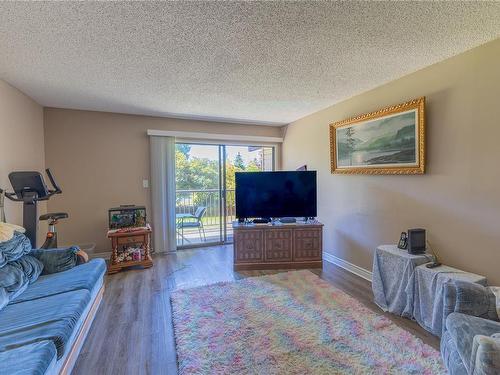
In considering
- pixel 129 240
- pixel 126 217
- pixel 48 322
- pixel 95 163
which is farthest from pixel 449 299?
pixel 95 163

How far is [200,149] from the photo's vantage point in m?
4.66

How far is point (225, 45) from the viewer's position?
6.53 feet

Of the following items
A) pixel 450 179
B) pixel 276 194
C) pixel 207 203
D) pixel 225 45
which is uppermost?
pixel 225 45

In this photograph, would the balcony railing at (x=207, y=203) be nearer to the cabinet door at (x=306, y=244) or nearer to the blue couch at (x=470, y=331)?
the cabinet door at (x=306, y=244)

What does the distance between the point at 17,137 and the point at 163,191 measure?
6.40 ft

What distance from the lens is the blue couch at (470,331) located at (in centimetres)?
107

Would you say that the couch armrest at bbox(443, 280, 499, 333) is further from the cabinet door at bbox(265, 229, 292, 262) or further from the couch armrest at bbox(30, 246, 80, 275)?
the couch armrest at bbox(30, 246, 80, 275)

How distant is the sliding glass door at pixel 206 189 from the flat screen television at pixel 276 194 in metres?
1.01

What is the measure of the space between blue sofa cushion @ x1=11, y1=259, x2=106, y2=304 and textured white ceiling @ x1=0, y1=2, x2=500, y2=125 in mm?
1930

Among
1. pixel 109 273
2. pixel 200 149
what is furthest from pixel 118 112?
pixel 109 273

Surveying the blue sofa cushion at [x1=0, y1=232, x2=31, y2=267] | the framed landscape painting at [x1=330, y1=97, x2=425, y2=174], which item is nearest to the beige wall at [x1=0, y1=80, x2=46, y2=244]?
the blue sofa cushion at [x1=0, y1=232, x2=31, y2=267]

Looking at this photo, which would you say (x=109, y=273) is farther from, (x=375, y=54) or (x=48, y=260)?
(x=375, y=54)

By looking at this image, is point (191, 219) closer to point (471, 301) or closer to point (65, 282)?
point (65, 282)

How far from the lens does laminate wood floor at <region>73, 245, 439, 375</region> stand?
180cm
